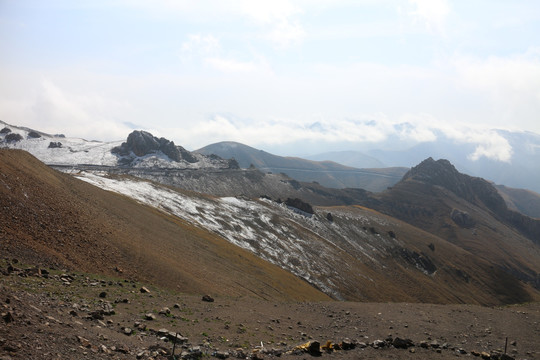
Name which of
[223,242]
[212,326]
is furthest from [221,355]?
[223,242]

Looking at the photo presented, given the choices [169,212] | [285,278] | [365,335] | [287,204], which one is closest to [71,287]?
[365,335]

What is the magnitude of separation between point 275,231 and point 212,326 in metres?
70.3

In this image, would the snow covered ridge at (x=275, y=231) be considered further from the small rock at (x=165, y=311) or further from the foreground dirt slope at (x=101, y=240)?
the small rock at (x=165, y=311)

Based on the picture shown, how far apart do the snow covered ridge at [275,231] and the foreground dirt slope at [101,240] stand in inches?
770

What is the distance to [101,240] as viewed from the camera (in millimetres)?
36500

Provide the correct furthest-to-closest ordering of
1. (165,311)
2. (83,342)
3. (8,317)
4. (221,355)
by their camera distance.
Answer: (165,311) → (221,355) → (83,342) → (8,317)

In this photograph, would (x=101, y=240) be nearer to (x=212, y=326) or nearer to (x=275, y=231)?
(x=212, y=326)

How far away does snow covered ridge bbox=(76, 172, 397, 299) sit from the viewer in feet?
251

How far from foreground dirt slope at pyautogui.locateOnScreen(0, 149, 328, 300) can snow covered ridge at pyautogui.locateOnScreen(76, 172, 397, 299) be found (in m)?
19.6

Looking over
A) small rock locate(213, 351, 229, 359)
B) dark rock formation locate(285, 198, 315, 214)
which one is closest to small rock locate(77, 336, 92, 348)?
small rock locate(213, 351, 229, 359)

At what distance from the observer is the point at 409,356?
2239cm

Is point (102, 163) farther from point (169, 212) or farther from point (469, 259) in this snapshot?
point (469, 259)

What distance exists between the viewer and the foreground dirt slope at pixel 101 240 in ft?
99.5

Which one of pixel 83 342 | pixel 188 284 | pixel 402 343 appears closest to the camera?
pixel 83 342
